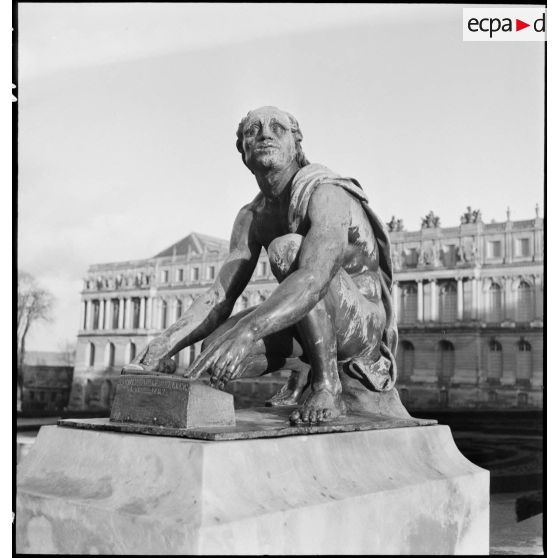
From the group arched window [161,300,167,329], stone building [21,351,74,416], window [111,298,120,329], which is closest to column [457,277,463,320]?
arched window [161,300,167,329]

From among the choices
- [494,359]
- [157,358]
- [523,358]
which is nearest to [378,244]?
[157,358]

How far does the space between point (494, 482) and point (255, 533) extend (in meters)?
7.18

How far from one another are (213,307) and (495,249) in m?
43.4

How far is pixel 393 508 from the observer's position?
2527 millimetres

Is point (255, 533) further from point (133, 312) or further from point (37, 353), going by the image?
point (133, 312)

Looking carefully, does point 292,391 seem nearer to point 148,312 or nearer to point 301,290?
point 301,290

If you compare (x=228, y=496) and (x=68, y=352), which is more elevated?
(x=228, y=496)

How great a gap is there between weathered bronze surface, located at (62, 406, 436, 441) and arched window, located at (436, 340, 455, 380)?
42278 millimetres

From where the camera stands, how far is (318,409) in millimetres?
2646

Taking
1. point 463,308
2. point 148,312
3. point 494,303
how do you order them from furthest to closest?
point 148,312, point 463,308, point 494,303

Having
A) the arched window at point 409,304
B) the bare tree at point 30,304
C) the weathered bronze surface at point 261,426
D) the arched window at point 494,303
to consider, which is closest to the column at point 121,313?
the arched window at point 409,304

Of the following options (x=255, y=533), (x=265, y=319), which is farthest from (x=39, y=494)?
(x=265, y=319)

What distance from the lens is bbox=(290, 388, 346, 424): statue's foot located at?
2596 millimetres

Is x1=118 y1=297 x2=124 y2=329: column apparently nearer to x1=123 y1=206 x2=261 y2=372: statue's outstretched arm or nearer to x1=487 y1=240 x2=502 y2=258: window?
x1=487 y1=240 x2=502 y2=258: window
